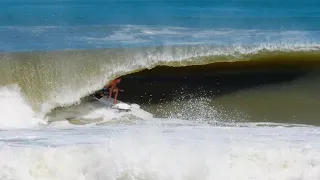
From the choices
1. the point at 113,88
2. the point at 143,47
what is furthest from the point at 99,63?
the point at 143,47

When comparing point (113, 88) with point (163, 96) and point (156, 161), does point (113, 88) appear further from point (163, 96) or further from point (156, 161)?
point (156, 161)

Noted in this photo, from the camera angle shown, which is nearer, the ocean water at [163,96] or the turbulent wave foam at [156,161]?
the turbulent wave foam at [156,161]

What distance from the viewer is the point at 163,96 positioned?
13250 millimetres

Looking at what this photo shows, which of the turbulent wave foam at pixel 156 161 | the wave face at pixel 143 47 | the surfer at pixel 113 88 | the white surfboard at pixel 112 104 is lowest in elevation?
the turbulent wave foam at pixel 156 161

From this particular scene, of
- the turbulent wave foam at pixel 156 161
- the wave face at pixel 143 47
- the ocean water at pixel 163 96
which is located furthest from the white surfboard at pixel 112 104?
the turbulent wave foam at pixel 156 161

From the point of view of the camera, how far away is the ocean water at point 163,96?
868cm

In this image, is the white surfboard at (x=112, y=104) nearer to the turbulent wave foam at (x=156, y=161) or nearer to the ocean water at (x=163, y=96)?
the ocean water at (x=163, y=96)

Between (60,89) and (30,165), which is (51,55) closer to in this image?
(60,89)

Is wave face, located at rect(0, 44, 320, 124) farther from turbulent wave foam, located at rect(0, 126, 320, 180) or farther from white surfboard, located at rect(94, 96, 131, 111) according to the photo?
turbulent wave foam, located at rect(0, 126, 320, 180)

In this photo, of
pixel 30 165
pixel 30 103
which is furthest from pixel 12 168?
pixel 30 103

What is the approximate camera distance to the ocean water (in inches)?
342

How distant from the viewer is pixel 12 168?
8562mm

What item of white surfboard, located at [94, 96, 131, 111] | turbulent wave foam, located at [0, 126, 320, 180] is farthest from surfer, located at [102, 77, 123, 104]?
turbulent wave foam, located at [0, 126, 320, 180]

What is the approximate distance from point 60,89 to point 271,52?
5.86 m
